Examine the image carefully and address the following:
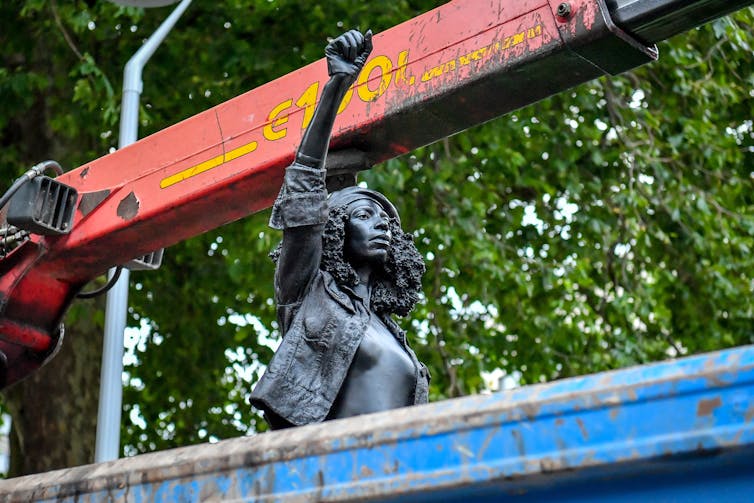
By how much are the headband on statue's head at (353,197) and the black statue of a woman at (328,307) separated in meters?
0.03

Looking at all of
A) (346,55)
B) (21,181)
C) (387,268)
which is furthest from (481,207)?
(346,55)

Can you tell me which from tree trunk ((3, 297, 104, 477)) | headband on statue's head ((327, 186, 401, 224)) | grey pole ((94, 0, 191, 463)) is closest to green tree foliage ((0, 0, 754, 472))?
tree trunk ((3, 297, 104, 477))

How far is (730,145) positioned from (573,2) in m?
7.14

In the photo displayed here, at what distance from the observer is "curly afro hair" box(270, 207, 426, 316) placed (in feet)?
13.5

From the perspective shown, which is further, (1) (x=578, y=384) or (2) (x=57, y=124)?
(2) (x=57, y=124)

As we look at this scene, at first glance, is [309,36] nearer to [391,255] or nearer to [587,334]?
[587,334]

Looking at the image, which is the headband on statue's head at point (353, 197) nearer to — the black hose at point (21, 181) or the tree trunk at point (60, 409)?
the black hose at point (21, 181)

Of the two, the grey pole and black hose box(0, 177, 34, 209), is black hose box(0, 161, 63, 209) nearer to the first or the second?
black hose box(0, 177, 34, 209)

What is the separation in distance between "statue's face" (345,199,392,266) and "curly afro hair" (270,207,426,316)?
3cm

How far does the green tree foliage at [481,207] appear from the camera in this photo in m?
9.98

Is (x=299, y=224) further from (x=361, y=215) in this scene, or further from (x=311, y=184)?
(x=361, y=215)

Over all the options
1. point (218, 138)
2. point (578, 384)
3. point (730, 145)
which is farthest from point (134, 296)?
point (578, 384)

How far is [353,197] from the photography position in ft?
13.9

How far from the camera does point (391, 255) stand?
4258 mm
